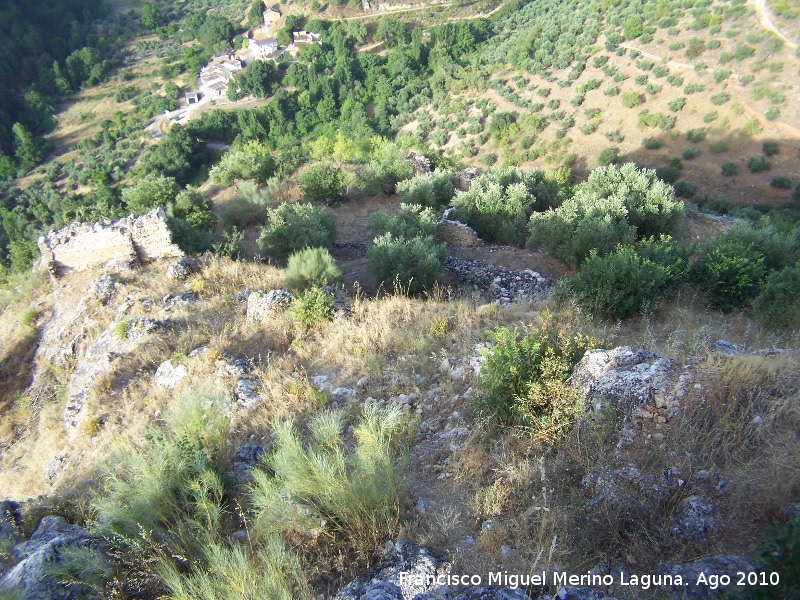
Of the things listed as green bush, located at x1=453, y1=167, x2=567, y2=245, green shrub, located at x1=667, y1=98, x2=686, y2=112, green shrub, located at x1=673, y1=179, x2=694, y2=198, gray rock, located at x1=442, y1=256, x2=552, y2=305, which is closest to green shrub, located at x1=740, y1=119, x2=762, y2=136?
green shrub, located at x1=667, y1=98, x2=686, y2=112

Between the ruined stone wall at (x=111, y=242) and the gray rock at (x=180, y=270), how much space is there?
2.16 feet

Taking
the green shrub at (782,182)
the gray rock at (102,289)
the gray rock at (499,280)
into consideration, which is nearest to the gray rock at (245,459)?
the gray rock at (499,280)

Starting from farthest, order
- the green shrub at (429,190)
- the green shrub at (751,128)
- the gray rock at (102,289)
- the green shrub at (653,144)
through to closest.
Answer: the green shrub at (653,144) → the green shrub at (751,128) → the green shrub at (429,190) → the gray rock at (102,289)

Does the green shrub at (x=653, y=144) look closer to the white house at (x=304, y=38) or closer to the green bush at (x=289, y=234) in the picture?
the green bush at (x=289, y=234)

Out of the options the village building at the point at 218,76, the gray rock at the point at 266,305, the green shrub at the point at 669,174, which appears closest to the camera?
the gray rock at the point at 266,305

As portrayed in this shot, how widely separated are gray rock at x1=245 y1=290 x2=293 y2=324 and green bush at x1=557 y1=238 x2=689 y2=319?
398cm

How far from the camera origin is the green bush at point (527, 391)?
353cm

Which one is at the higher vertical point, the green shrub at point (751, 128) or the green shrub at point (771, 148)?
the green shrub at point (751, 128)

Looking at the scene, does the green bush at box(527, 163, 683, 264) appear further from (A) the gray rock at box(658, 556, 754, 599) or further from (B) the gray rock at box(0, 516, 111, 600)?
(B) the gray rock at box(0, 516, 111, 600)

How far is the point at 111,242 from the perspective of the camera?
8977mm

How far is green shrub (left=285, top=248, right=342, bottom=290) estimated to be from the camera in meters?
8.11

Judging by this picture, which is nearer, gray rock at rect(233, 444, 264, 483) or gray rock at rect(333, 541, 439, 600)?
gray rock at rect(333, 541, 439, 600)

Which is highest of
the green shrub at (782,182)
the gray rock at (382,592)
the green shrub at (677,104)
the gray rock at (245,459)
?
the gray rock at (382,592)

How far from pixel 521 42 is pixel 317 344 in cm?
3549
